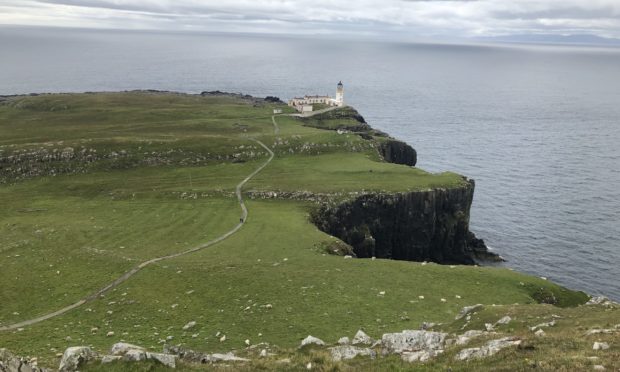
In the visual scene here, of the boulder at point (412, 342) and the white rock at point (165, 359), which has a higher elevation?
the white rock at point (165, 359)

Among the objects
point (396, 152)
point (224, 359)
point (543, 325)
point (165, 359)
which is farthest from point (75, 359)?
point (396, 152)

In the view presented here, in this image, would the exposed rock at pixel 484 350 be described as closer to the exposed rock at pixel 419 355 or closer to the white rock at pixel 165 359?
the exposed rock at pixel 419 355

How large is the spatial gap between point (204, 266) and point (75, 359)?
1000 inches

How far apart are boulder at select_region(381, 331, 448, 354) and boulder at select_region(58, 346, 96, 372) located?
13500 millimetres

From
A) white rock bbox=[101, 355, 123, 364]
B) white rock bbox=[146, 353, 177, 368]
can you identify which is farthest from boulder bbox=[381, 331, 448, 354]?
white rock bbox=[101, 355, 123, 364]

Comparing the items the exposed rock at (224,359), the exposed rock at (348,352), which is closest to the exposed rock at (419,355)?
the exposed rock at (348,352)

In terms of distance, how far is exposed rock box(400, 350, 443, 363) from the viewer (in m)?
20.1

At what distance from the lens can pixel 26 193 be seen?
7794 centimetres

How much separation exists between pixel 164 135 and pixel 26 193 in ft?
118

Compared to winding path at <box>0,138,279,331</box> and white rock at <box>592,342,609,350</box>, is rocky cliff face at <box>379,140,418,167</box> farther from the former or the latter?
white rock at <box>592,342,609,350</box>

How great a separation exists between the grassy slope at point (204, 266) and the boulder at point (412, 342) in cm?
852

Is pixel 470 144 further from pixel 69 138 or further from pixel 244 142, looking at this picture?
pixel 69 138

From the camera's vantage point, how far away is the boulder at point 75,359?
66.2ft

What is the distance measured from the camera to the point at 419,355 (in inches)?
808
